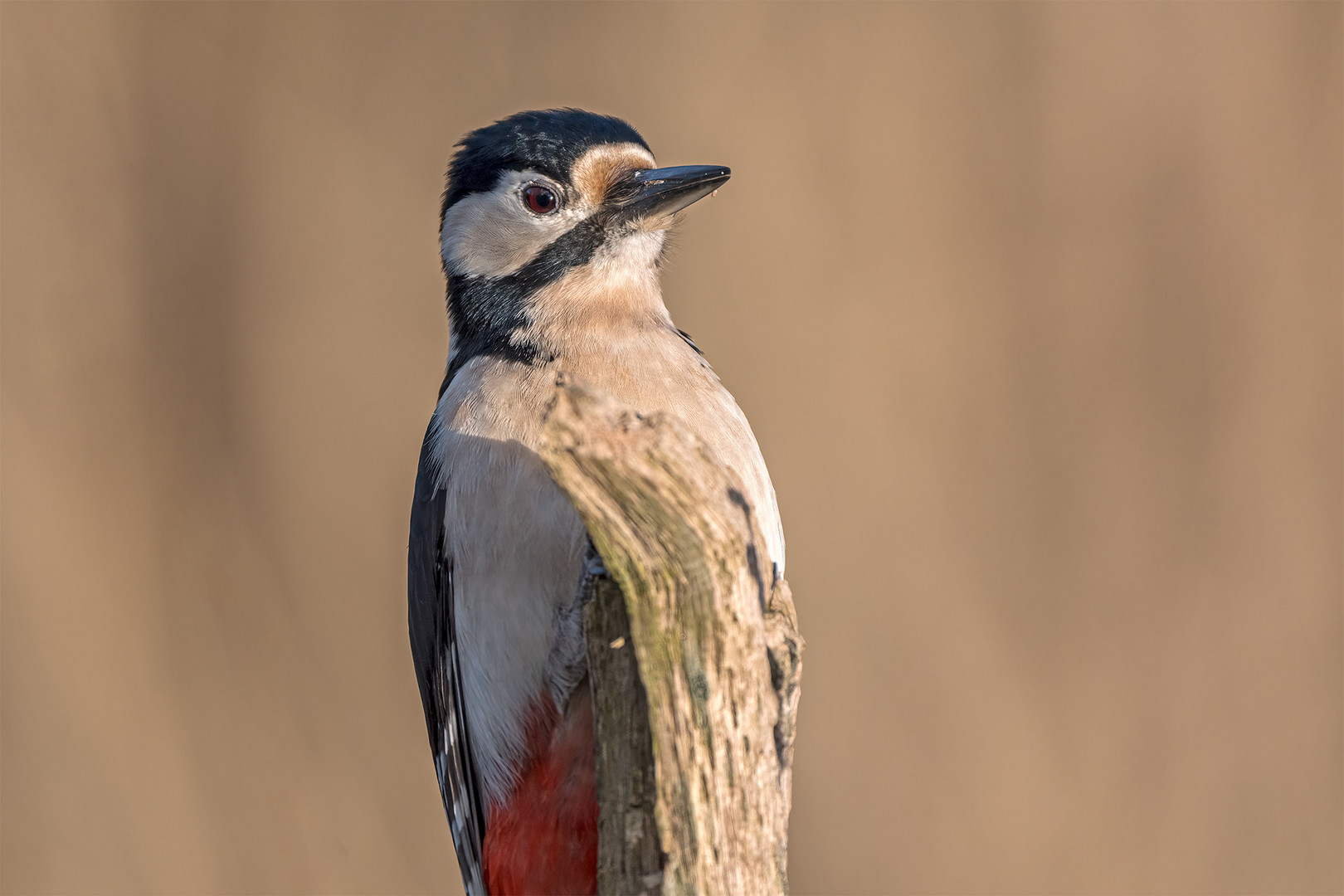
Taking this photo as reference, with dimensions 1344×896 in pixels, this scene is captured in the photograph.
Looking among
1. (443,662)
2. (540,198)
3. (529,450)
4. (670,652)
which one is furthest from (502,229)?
(670,652)

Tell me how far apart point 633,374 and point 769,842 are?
3.95ft

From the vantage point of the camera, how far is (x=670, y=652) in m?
1.53

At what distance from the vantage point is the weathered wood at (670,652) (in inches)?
59.6

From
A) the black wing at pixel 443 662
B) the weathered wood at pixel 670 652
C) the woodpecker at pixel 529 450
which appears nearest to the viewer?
the weathered wood at pixel 670 652

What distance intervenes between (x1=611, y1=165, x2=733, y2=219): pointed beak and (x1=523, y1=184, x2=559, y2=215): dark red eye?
0.17m

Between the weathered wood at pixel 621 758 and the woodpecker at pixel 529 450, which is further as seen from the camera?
the woodpecker at pixel 529 450

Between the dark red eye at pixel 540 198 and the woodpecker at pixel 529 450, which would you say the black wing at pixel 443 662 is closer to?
the woodpecker at pixel 529 450

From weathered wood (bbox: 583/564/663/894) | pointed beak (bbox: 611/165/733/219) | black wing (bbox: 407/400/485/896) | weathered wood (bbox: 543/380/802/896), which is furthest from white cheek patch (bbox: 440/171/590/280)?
weathered wood (bbox: 583/564/663/894)

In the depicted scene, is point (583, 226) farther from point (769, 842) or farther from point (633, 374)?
point (769, 842)

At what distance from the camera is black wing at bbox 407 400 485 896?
2.62m

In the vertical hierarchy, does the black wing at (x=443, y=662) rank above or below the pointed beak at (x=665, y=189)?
below

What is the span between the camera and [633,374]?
8.15 ft

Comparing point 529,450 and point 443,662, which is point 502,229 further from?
point 443,662

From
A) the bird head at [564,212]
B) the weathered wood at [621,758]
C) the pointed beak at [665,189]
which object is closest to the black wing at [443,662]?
the bird head at [564,212]
